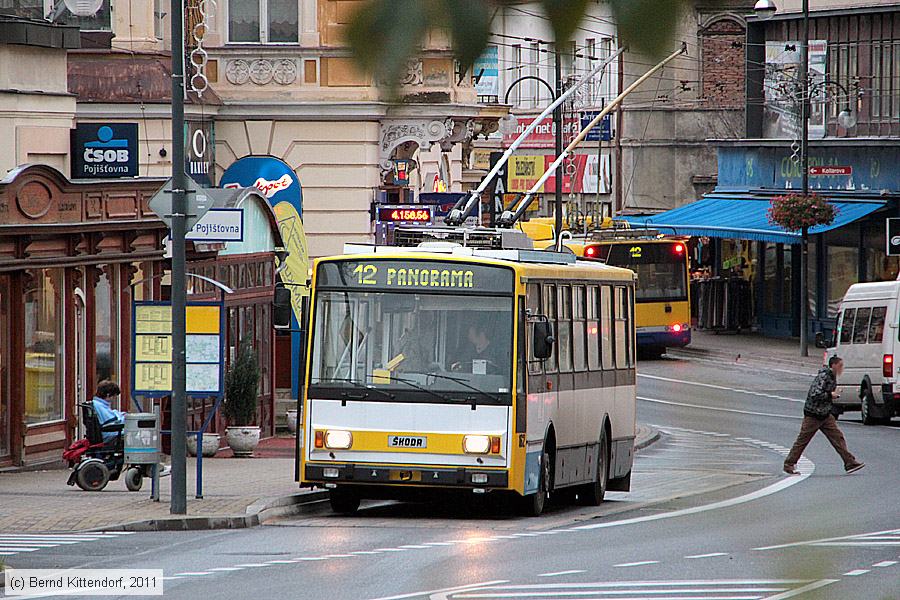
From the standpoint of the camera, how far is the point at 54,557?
12516 millimetres

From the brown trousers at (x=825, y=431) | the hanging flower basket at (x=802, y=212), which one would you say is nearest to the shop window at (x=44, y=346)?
the brown trousers at (x=825, y=431)

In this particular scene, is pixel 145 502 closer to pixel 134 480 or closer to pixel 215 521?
pixel 134 480

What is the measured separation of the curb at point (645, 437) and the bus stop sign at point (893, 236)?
9.64 meters

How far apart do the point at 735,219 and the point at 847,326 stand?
15.4 m

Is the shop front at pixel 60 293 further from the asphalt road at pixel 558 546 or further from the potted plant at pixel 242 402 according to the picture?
the asphalt road at pixel 558 546

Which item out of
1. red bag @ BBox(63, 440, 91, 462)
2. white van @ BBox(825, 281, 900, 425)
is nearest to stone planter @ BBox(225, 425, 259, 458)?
red bag @ BBox(63, 440, 91, 462)

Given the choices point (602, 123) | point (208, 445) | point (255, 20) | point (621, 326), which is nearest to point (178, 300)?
point (602, 123)

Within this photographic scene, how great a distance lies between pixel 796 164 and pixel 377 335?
1209 inches

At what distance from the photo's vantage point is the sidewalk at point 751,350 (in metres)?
39.2

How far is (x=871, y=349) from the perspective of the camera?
2880 centimetres

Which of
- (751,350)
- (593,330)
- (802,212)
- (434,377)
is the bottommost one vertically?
(751,350)

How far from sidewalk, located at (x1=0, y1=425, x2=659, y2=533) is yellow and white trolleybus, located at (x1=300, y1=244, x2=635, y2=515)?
799 mm

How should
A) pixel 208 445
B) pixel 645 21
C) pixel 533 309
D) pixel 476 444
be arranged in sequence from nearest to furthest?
pixel 645 21
pixel 476 444
pixel 533 309
pixel 208 445

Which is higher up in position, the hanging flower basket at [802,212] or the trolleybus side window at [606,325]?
the hanging flower basket at [802,212]
